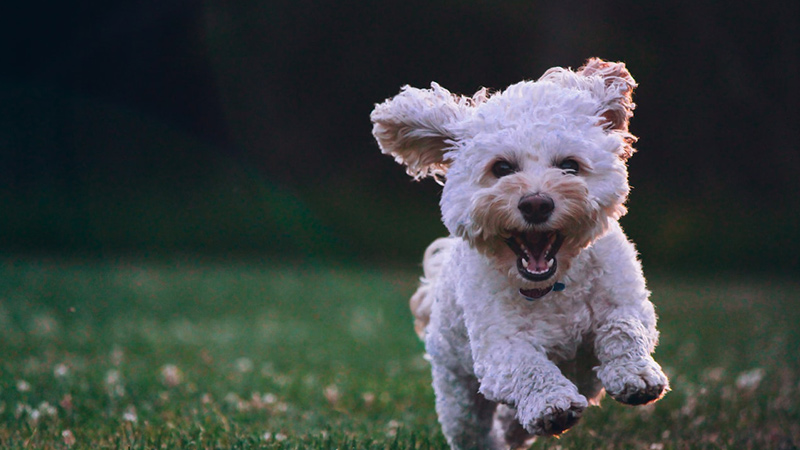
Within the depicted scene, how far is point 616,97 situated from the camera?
3.65 metres

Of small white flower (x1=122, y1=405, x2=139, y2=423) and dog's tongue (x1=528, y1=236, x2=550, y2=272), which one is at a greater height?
dog's tongue (x1=528, y1=236, x2=550, y2=272)

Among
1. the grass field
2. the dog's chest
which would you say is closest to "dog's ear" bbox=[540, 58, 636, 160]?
the dog's chest

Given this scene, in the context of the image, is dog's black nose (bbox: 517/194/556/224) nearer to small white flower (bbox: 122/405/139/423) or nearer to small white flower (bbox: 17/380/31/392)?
small white flower (bbox: 122/405/139/423)

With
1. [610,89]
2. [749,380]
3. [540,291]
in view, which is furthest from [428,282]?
[749,380]

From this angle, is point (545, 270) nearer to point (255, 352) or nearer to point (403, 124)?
point (403, 124)

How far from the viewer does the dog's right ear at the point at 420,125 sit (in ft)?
12.3

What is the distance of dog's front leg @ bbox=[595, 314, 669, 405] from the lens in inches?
123

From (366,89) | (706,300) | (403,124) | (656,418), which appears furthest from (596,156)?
(366,89)

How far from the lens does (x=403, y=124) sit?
12.5ft

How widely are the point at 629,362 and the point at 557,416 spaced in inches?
14.7

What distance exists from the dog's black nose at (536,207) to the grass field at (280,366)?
149 centimetres

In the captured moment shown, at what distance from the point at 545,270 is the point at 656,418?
2552mm

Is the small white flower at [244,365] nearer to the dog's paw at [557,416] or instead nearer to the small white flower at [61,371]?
the small white flower at [61,371]

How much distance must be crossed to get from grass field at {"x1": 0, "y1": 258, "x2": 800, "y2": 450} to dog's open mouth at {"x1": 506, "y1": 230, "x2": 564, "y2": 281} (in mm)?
1285
